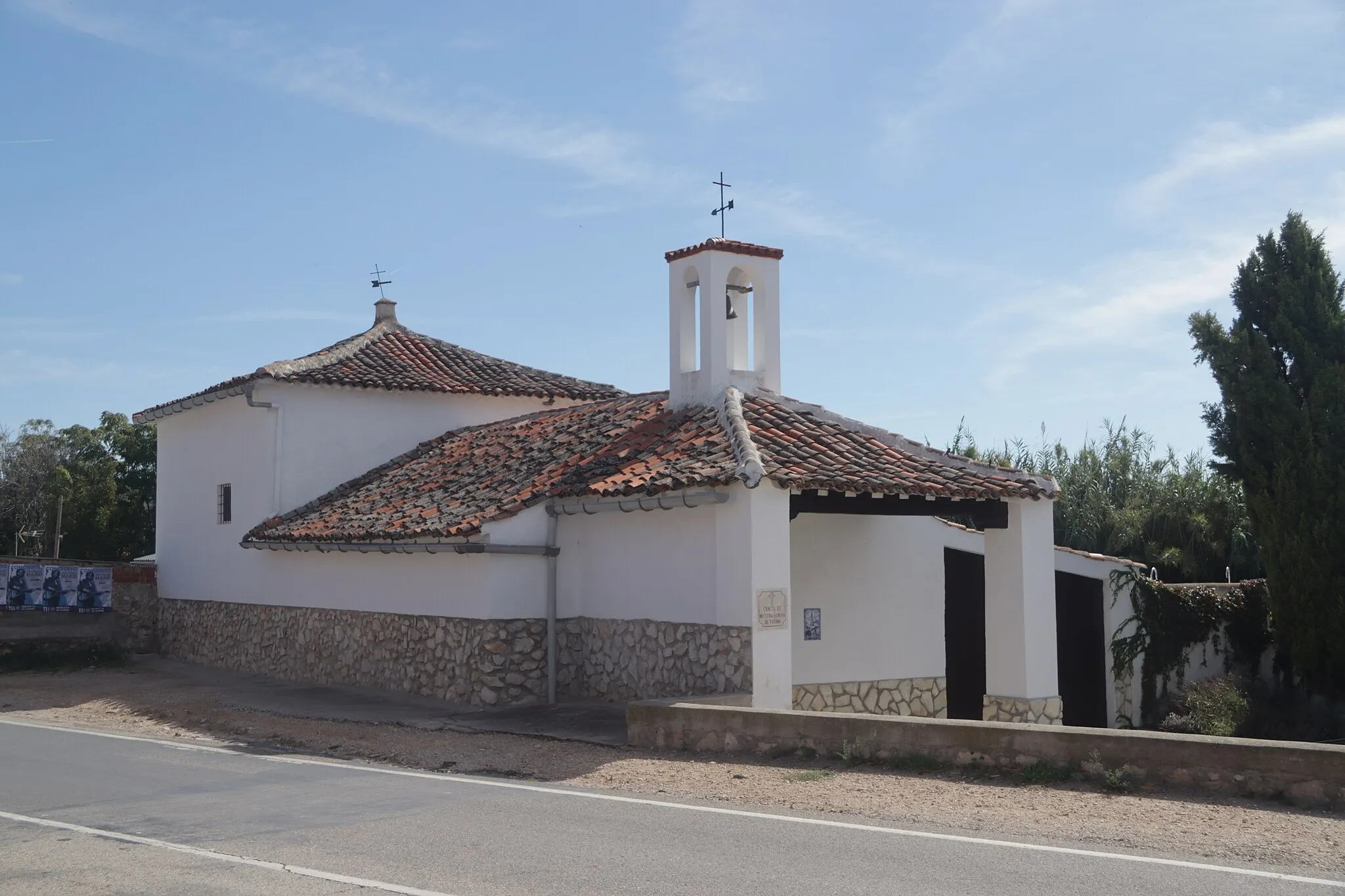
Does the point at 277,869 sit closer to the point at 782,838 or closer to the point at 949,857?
the point at 782,838

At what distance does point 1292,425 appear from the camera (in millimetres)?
18344

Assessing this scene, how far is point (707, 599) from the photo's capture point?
1398 centimetres

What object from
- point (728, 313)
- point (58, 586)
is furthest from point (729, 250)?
point (58, 586)

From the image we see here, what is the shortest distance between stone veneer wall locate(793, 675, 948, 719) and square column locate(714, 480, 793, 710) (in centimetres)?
236

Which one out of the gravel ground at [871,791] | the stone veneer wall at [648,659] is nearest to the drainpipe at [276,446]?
the gravel ground at [871,791]

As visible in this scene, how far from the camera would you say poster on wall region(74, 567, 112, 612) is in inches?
928

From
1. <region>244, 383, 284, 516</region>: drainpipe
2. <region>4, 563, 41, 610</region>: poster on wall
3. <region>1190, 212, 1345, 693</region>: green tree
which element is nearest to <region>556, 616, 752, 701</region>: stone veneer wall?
<region>244, 383, 284, 516</region>: drainpipe

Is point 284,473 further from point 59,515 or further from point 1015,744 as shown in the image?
point 59,515

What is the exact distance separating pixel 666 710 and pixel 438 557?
5.79 metres

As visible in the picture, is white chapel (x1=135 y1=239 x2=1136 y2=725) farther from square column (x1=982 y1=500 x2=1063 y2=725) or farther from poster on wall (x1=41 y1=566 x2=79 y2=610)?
poster on wall (x1=41 y1=566 x2=79 y2=610)

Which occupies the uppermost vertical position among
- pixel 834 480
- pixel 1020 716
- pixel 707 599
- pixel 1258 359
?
pixel 1258 359

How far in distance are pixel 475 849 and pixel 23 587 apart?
60.6 feet

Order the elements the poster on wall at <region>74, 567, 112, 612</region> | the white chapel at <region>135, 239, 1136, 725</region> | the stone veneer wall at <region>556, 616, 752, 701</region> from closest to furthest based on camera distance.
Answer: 1. the stone veneer wall at <region>556, 616, 752, 701</region>
2. the white chapel at <region>135, 239, 1136, 725</region>
3. the poster on wall at <region>74, 567, 112, 612</region>

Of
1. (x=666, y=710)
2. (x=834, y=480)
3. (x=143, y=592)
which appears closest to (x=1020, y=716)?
(x=834, y=480)
